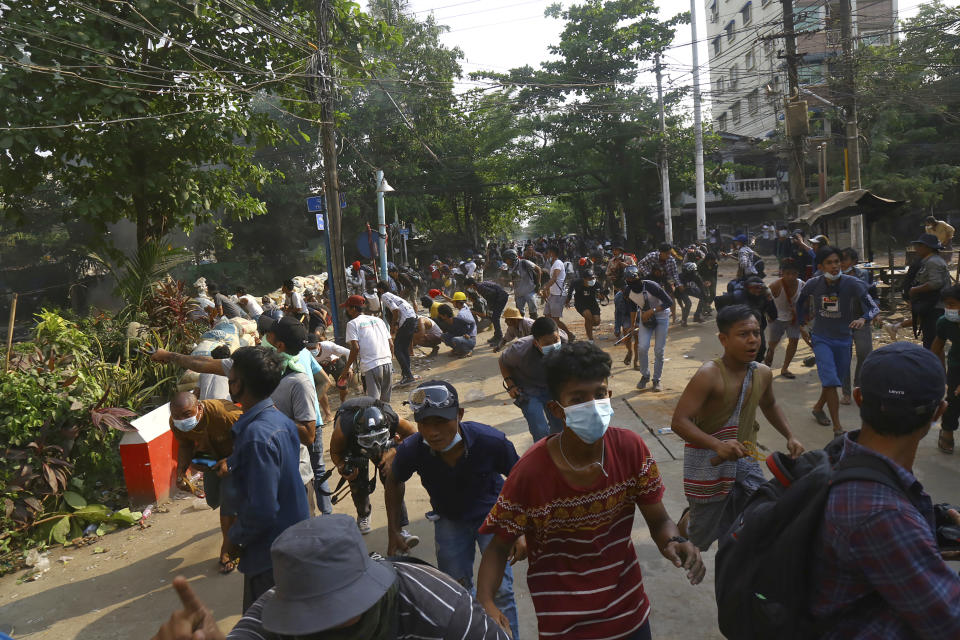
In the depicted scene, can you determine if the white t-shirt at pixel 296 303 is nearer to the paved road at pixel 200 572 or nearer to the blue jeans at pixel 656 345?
the paved road at pixel 200 572

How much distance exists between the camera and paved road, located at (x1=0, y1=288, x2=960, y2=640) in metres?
3.79

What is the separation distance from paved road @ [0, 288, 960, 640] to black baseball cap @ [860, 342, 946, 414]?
2251 mm

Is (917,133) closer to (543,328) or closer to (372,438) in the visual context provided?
(543,328)

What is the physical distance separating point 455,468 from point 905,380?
1.90 meters

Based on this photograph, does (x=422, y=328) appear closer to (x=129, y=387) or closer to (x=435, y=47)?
(x=129, y=387)

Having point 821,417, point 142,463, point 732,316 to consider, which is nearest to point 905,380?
point 732,316

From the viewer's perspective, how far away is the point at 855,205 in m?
11.7

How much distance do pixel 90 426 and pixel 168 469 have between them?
31.6 inches

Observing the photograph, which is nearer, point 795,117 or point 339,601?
point 339,601

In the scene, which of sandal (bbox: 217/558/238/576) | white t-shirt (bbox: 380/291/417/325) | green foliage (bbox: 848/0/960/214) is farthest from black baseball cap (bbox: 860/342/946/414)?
green foliage (bbox: 848/0/960/214)

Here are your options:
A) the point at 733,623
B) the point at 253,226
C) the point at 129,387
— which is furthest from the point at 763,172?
the point at 733,623

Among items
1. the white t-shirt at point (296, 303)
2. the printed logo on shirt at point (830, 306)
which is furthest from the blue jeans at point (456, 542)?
the white t-shirt at point (296, 303)

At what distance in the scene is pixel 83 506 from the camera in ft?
19.0

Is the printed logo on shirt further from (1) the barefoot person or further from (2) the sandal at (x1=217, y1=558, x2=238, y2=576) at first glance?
(2) the sandal at (x1=217, y1=558, x2=238, y2=576)
